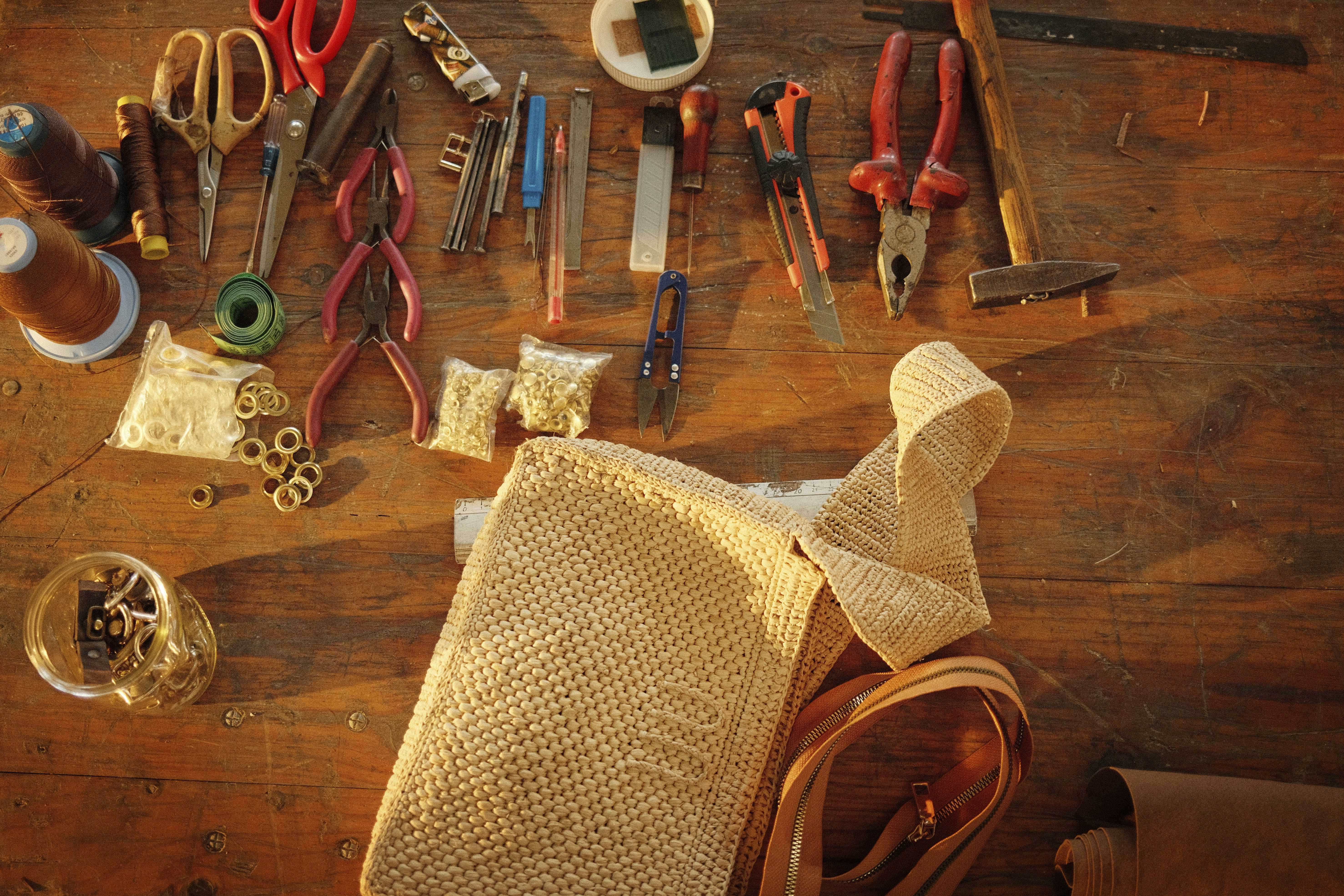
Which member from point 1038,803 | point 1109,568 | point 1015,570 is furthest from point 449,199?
point 1038,803

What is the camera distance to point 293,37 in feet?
A: 5.24

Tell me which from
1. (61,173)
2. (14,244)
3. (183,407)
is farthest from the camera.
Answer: (183,407)

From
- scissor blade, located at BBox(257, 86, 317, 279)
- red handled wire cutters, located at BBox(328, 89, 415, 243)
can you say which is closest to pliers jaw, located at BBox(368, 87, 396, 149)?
red handled wire cutters, located at BBox(328, 89, 415, 243)

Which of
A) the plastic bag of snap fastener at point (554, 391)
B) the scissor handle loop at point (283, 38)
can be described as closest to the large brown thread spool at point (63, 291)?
the scissor handle loop at point (283, 38)

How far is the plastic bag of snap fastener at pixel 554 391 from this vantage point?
4.88ft

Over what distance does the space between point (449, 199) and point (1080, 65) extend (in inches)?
49.1

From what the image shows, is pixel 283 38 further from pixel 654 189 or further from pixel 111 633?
pixel 111 633

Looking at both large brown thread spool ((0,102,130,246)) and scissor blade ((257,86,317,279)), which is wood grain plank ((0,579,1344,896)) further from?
large brown thread spool ((0,102,130,246))

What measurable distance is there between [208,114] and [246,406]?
571 mm

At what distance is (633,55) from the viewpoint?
1.62m

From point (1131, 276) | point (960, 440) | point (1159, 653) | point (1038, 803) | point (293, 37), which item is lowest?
point (1038, 803)

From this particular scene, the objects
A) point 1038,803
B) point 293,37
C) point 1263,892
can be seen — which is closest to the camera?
point 1263,892

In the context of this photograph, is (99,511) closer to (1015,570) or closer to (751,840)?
(751,840)

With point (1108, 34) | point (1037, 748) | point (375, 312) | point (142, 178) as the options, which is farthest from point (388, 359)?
point (1108, 34)
